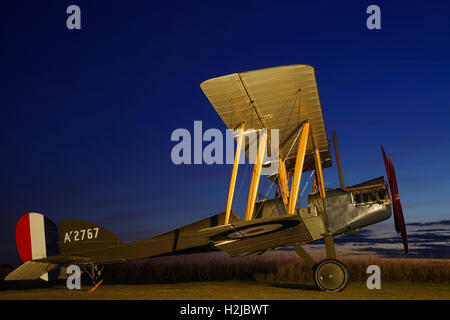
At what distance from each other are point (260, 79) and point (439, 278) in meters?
9.37

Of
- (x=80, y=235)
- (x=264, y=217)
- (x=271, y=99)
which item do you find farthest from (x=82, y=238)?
(x=271, y=99)

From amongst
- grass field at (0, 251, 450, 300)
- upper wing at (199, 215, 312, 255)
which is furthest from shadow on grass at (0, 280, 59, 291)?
upper wing at (199, 215, 312, 255)

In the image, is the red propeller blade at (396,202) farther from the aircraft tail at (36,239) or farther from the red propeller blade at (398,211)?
the aircraft tail at (36,239)

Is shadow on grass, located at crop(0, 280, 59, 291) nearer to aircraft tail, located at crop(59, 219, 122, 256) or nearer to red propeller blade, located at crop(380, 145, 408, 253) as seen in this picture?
aircraft tail, located at crop(59, 219, 122, 256)

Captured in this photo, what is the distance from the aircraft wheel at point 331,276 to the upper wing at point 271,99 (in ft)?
8.44

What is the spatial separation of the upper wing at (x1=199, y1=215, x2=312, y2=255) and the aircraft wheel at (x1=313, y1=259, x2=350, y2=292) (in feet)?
2.77

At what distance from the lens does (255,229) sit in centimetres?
747

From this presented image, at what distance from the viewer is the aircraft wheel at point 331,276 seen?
735cm

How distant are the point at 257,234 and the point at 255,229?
0.38m

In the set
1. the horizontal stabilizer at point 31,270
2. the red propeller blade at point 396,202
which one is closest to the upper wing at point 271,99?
the red propeller blade at point 396,202

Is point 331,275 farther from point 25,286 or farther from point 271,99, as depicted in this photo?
point 25,286
